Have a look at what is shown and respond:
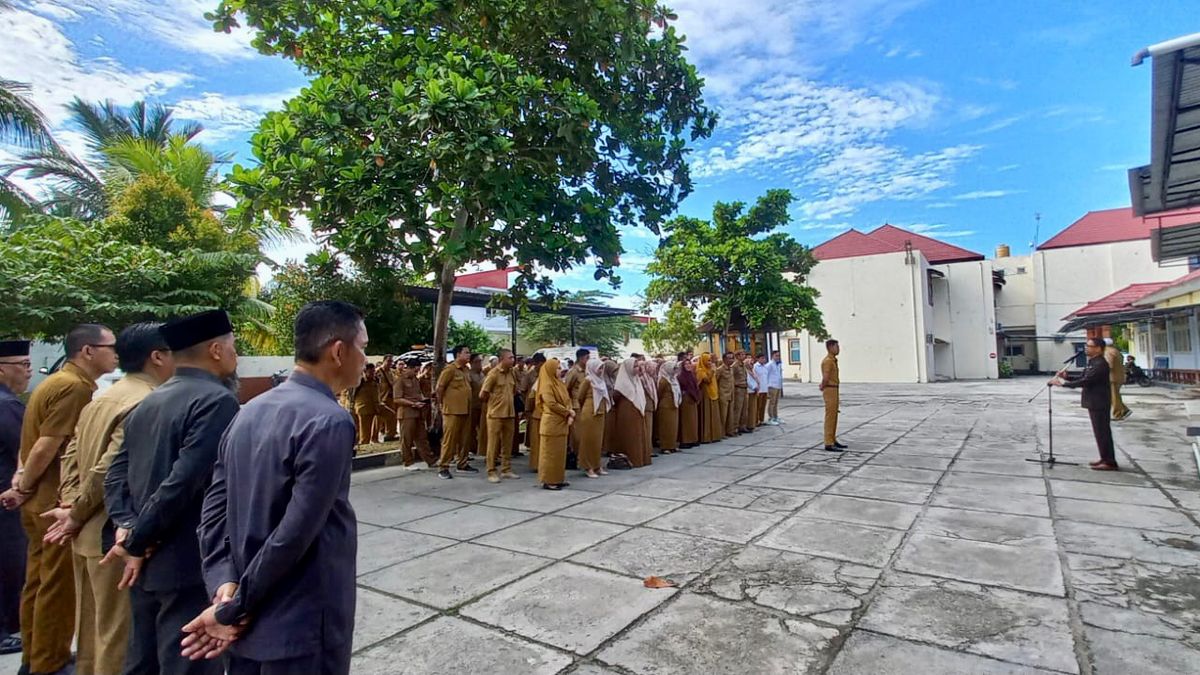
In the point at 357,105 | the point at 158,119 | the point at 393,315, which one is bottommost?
the point at 393,315

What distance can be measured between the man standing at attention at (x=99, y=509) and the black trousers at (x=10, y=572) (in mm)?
1053

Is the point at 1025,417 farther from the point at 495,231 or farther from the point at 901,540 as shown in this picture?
the point at 495,231

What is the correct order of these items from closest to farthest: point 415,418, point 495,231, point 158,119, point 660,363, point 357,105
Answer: point 357,105 < point 495,231 < point 415,418 < point 660,363 < point 158,119

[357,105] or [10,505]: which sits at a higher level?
[357,105]

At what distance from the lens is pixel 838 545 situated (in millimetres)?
4723

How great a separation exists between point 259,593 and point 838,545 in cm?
426

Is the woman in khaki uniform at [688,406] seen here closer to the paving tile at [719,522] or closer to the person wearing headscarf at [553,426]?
the person wearing headscarf at [553,426]

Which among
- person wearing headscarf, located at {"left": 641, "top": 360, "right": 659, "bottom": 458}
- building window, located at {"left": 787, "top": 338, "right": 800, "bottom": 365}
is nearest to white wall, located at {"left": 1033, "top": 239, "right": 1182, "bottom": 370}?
building window, located at {"left": 787, "top": 338, "right": 800, "bottom": 365}

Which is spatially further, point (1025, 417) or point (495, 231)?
point (1025, 417)

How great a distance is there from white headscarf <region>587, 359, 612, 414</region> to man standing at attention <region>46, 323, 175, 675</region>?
216 inches

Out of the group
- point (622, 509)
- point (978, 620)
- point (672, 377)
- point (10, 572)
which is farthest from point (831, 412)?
point (10, 572)

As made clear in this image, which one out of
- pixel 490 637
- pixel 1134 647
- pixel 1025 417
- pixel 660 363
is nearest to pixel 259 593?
pixel 490 637

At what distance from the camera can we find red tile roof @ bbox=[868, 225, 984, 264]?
33938 millimetres

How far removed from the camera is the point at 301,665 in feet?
5.41
